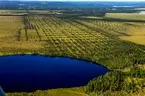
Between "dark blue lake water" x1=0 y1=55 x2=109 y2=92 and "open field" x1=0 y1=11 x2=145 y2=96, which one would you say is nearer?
"open field" x1=0 y1=11 x2=145 y2=96

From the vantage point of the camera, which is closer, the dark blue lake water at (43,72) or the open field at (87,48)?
the open field at (87,48)

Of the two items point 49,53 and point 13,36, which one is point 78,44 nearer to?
point 49,53

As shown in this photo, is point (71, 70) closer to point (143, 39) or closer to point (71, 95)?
point (71, 95)

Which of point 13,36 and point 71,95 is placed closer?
point 71,95

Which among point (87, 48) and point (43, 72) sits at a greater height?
point (43, 72)

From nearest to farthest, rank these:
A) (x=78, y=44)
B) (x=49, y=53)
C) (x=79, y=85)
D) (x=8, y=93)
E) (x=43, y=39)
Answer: (x=8, y=93) < (x=79, y=85) < (x=49, y=53) < (x=78, y=44) < (x=43, y=39)

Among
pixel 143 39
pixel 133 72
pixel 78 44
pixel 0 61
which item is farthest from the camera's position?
pixel 143 39

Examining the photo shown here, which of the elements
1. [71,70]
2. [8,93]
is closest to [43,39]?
[71,70]

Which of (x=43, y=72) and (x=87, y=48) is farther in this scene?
(x=87, y=48)
